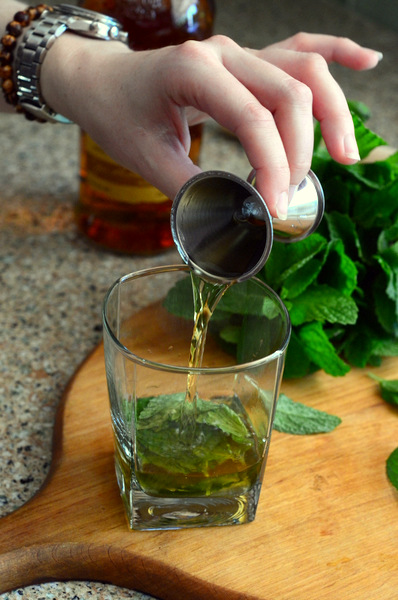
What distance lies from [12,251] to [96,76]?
15.7 inches

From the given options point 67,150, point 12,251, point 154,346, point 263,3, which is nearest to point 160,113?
point 154,346

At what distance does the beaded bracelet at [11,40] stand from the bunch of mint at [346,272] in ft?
1.14

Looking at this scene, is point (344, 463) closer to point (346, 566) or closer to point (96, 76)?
point (346, 566)

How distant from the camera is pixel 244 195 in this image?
1.91 ft

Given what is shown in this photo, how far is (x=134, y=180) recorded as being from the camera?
0.98m

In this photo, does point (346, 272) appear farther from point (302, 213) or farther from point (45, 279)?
point (45, 279)

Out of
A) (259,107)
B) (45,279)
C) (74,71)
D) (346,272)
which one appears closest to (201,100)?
(259,107)

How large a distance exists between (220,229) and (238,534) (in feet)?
0.90

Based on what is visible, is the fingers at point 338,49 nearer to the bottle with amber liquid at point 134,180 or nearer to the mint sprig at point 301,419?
the bottle with amber liquid at point 134,180

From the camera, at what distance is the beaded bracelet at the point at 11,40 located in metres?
0.81

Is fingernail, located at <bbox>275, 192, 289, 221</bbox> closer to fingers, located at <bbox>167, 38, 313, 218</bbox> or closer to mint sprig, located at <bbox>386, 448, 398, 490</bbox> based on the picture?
fingers, located at <bbox>167, 38, 313, 218</bbox>

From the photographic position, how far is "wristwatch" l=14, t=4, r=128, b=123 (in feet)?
2.57

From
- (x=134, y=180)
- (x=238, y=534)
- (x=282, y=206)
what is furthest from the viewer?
(x=134, y=180)

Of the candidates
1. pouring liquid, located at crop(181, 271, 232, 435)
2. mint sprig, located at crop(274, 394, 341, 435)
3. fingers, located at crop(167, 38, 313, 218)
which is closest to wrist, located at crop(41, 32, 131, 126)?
fingers, located at crop(167, 38, 313, 218)
